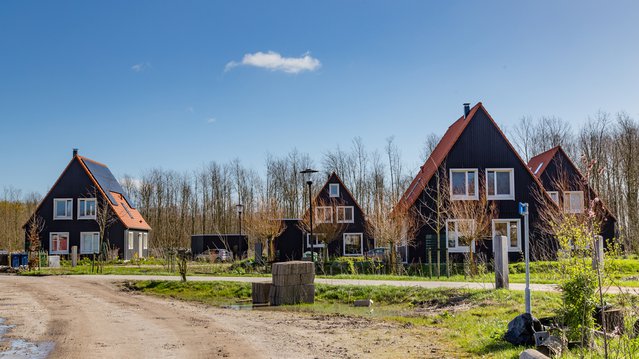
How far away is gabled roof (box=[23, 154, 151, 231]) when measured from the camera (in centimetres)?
4672

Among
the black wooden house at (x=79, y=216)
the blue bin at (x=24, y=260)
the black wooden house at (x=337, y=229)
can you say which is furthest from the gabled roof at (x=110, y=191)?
the black wooden house at (x=337, y=229)

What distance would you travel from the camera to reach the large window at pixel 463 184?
108 ft

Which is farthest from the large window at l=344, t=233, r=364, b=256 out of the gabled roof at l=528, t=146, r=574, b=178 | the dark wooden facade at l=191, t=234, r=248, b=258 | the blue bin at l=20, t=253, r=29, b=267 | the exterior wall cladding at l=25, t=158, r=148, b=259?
the blue bin at l=20, t=253, r=29, b=267

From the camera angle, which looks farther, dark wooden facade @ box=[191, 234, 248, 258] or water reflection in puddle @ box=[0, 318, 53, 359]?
dark wooden facade @ box=[191, 234, 248, 258]

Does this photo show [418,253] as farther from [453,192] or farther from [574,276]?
[574,276]

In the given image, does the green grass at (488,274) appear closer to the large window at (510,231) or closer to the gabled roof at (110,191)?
the large window at (510,231)

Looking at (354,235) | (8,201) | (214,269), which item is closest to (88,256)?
(214,269)

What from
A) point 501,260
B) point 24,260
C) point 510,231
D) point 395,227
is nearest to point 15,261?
point 24,260

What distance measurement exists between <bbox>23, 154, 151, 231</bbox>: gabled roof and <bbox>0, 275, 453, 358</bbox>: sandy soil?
27.5 meters

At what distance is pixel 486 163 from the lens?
33469 millimetres

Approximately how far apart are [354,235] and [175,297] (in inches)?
1087

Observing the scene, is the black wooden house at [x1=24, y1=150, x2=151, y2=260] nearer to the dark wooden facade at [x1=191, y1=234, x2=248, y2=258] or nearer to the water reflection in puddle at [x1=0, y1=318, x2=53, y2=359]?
the dark wooden facade at [x1=191, y1=234, x2=248, y2=258]

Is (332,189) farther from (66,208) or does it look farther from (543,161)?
(66,208)

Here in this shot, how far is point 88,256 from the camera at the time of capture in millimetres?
44688
